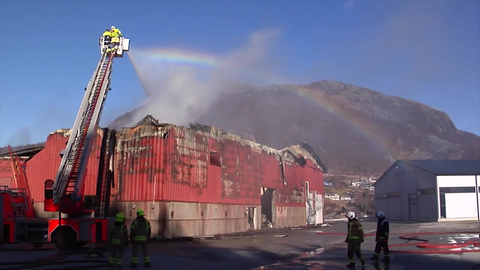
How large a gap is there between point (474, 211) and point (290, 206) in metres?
32.5

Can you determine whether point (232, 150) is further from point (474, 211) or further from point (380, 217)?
point (474, 211)

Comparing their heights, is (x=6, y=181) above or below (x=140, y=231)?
above

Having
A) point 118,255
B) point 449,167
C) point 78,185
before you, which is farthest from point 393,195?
point 118,255

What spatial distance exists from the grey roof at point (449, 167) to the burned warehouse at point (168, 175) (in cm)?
3873

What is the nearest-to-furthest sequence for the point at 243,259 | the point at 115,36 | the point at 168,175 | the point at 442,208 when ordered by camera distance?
the point at 243,259
the point at 115,36
the point at 168,175
the point at 442,208

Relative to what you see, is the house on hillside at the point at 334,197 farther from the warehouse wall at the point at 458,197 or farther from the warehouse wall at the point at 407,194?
the warehouse wall at the point at 458,197

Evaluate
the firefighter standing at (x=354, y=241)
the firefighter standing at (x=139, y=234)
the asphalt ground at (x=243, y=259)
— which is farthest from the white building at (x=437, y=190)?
the firefighter standing at (x=139, y=234)

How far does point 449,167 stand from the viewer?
66.2m

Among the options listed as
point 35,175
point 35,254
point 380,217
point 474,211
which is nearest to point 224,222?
point 35,175

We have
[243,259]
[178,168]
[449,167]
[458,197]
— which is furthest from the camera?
[449,167]

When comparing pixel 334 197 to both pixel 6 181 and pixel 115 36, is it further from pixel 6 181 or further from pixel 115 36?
pixel 115 36

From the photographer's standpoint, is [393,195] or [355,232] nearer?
[355,232]

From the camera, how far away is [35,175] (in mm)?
27672

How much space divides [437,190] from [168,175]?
4815 cm
